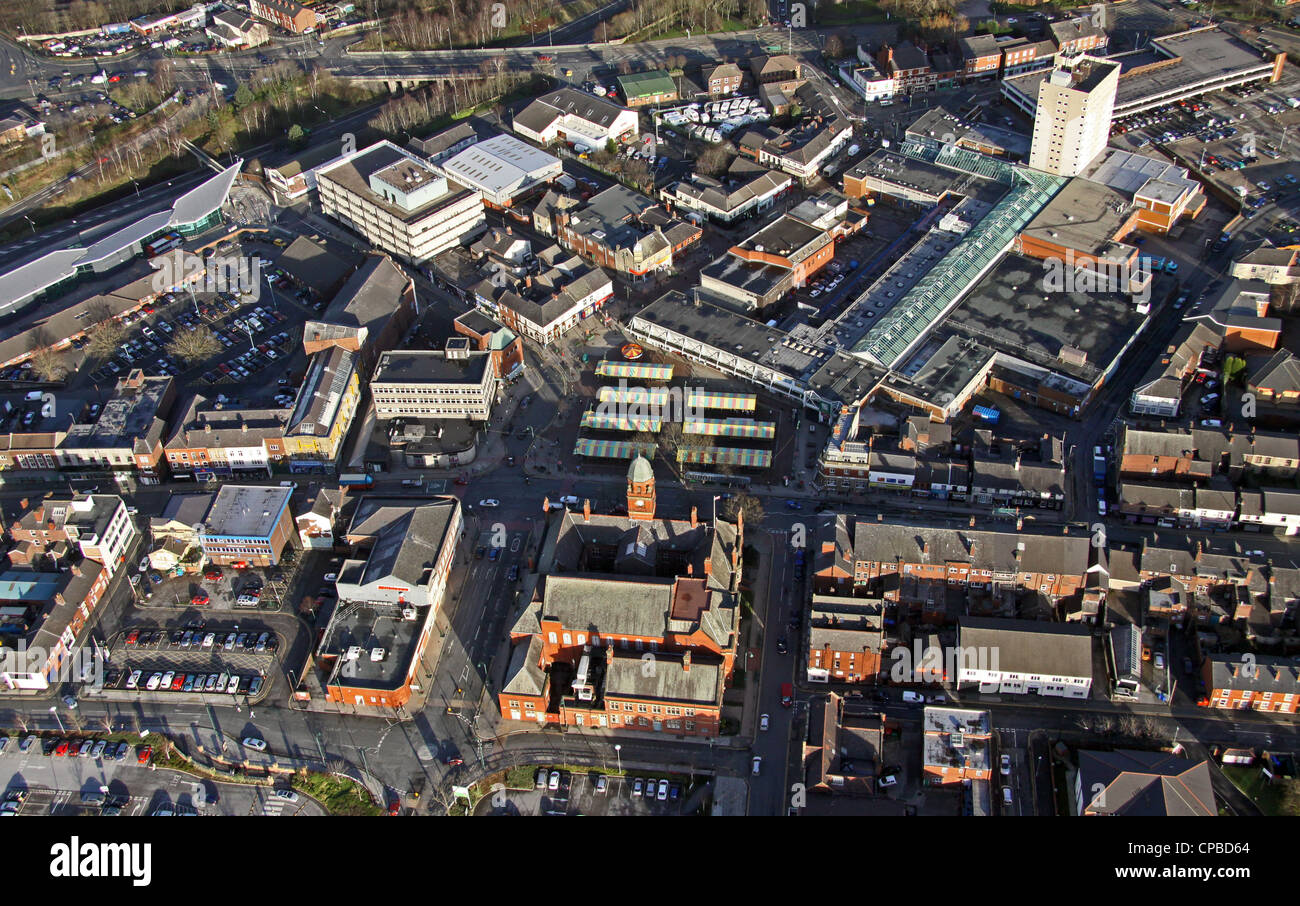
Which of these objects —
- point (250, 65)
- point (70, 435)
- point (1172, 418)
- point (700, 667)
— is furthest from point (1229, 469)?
point (250, 65)

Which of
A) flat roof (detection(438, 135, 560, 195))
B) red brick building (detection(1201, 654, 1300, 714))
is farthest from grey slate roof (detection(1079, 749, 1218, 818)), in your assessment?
flat roof (detection(438, 135, 560, 195))

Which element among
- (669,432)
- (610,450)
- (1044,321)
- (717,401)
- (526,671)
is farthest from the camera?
(1044,321)

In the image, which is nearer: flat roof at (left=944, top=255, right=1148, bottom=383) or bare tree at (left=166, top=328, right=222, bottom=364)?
flat roof at (left=944, top=255, right=1148, bottom=383)

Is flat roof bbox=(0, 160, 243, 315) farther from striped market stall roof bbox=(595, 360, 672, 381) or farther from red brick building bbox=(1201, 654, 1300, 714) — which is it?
red brick building bbox=(1201, 654, 1300, 714)

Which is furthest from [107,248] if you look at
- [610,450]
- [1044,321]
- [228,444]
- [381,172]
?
[1044,321]

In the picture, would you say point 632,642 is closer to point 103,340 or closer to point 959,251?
point 959,251

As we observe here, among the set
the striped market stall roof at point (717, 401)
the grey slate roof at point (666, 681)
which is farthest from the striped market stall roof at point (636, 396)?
the grey slate roof at point (666, 681)

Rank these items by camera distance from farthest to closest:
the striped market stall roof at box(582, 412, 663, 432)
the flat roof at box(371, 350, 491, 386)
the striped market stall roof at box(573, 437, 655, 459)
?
the flat roof at box(371, 350, 491, 386)
the striped market stall roof at box(582, 412, 663, 432)
the striped market stall roof at box(573, 437, 655, 459)
